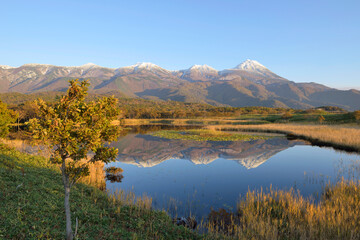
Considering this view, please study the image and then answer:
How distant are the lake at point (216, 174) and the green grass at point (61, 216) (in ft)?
11.2

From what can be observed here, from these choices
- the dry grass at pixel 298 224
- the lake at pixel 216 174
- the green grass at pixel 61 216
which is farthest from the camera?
the lake at pixel 216 174

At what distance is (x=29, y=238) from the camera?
352 inches

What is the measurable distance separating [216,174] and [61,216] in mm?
20244

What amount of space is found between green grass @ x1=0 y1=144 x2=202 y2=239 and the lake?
340 cm

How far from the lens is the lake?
19.5 meters

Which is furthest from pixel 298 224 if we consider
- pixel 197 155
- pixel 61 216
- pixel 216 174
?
pixel 197 155

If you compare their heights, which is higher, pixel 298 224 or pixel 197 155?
pixel 298 224

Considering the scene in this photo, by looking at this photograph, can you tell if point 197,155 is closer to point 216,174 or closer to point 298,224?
point 216,174

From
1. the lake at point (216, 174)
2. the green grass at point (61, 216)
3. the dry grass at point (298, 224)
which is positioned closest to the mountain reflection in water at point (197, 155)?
the lake at point (216, 174)

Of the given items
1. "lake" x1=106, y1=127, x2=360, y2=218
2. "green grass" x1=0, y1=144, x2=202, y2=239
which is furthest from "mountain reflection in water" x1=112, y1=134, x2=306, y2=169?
"green grass" x1=0, y1=144, x2=202, y2=239

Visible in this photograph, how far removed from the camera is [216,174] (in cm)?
2809

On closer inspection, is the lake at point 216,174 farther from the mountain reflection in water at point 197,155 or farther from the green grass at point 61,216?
the green grass at point 61,216

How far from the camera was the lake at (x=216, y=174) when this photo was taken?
19.5 m

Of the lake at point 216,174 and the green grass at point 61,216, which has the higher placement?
the green grass at point 61,216
